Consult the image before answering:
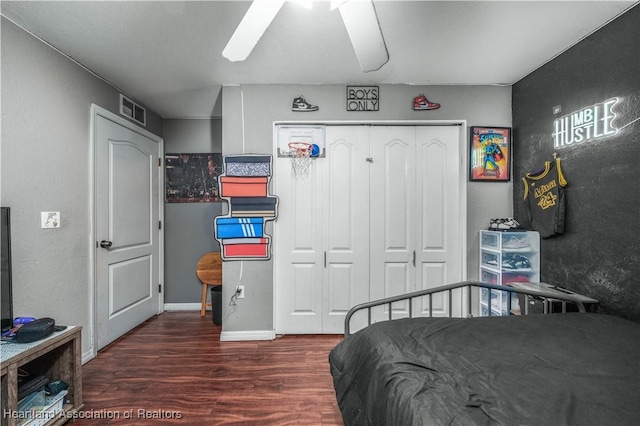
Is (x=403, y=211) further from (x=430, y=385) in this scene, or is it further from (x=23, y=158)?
(x=23, y=158)

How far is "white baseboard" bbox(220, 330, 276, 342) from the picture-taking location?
114 inches

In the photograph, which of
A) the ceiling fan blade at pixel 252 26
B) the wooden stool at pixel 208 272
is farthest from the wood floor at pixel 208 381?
the ceiling fan blade at pixel 252 26

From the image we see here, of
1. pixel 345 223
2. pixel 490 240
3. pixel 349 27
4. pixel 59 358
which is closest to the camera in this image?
pixel 349 27

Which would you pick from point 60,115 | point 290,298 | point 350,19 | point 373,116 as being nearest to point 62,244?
point 60,115

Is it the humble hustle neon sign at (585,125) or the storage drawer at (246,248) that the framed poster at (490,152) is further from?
the storage drawer at (246,248)

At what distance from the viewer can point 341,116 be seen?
296 centimetres

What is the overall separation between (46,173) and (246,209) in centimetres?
151

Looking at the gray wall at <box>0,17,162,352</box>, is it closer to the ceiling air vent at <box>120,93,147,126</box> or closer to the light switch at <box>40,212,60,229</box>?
the light switch at <box>40,212,60,229</box>

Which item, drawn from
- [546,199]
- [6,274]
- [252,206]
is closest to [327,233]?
[252,206]

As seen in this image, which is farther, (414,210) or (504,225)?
(414,210)

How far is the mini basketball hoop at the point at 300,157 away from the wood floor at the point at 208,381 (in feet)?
5.55

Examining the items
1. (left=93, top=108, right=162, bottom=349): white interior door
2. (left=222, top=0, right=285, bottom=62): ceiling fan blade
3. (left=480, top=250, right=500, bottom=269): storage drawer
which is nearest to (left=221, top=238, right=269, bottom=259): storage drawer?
(left=93, top=108, right=162, bottom=349): white interior door

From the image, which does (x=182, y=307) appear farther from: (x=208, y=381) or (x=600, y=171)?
(x=600, y=171)

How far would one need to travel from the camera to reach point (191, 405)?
193cm
